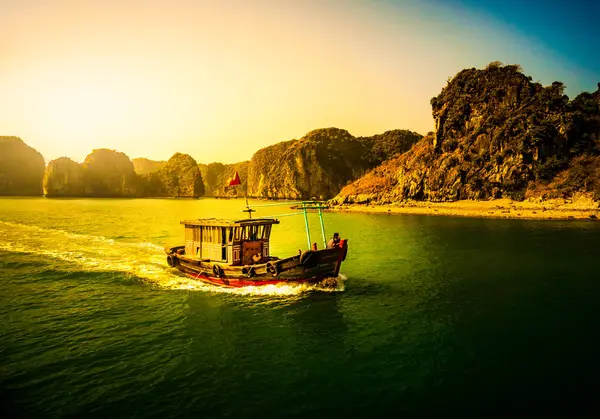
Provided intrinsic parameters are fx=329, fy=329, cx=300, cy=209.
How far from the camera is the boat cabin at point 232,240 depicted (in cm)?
2325

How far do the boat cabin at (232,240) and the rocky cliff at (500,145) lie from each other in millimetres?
74992

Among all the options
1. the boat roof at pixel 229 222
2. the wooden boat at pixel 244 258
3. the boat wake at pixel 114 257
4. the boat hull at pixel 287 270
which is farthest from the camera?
the boat roof at pixel 229 222

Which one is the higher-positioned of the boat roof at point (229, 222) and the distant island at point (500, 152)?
the distant island at point (500, 152)

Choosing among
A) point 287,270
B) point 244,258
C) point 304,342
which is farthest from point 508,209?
point 304,342

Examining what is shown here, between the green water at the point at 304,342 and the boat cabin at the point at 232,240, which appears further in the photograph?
the boat cabin at the point at 232,240

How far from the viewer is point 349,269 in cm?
2769

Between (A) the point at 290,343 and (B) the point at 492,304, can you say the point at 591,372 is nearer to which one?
(B) the point at 492,304

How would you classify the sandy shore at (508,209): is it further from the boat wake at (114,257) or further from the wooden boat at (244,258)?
the wooden boat at (244,258)

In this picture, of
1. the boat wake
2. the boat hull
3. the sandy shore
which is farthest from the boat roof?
the sandy shore

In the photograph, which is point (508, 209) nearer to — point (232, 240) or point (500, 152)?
point (500, 152)

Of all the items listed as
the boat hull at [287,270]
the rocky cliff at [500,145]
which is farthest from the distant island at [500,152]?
the boat hull at [287,270]

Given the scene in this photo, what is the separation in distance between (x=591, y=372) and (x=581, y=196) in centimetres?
7611

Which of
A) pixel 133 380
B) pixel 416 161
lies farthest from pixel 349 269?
pixel 416 161

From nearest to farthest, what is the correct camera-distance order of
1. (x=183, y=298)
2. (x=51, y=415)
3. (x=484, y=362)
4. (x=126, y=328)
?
1. (x=51, y=415)
2. (x=484, y=362)
3. (x=126, y=328)
4. (x=183, y=298)
